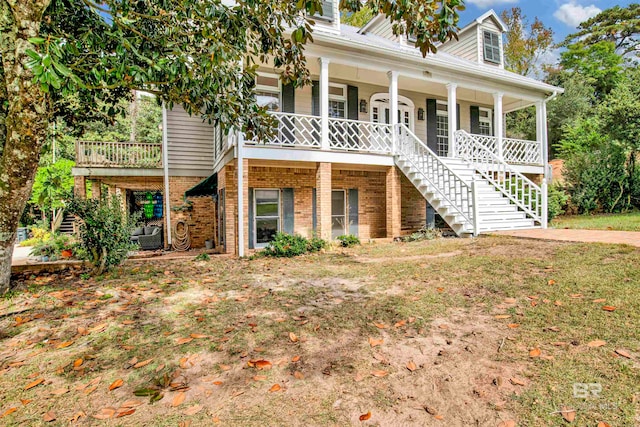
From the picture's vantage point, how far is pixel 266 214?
34.5 feet

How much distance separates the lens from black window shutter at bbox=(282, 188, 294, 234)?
1061cm

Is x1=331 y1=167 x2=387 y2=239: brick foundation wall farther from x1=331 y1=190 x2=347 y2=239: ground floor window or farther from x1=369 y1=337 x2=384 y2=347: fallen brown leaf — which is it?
x1=369 y1=337 x2=384 y2=347: fallen brown leaf

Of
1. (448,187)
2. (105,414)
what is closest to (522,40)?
(448,187)

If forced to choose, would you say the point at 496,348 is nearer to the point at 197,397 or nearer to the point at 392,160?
the point at 197,397

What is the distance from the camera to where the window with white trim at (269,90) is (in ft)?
34.8

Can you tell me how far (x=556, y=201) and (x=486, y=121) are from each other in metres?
4.47

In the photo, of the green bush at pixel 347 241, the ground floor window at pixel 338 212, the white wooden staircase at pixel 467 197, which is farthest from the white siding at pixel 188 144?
the white wooden staircase at pixel 467 197

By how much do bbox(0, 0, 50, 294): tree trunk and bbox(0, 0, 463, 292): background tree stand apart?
0.03ft

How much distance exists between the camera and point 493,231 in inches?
339

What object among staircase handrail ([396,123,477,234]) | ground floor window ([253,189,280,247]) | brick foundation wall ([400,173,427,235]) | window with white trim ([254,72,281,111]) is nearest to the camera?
staircase handrail ([396,123,477,234])

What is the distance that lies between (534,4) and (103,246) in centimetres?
3322

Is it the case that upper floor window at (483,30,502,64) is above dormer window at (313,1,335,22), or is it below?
above

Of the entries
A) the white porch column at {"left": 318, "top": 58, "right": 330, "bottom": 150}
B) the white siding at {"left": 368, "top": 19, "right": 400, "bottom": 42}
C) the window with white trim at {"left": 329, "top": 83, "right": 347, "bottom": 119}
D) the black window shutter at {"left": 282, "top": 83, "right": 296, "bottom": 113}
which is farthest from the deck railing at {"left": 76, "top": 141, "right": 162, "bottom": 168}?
the white siding at {"left": 368, "top": 19, "right": 400, "bottom": 42}

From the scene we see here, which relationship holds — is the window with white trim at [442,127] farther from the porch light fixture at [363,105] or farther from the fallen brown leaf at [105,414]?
the fallen brown leaf at [105,414]
